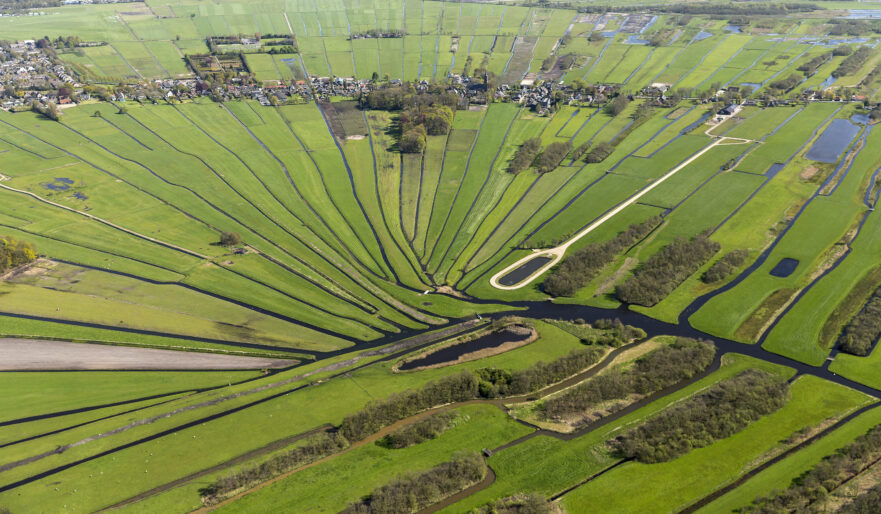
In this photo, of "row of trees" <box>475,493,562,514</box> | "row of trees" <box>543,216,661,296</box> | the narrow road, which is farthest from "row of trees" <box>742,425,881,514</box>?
the narrow road

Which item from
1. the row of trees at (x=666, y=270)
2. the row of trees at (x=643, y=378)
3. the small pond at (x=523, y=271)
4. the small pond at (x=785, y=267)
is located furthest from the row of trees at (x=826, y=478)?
the small pond at (x=523, y=271)

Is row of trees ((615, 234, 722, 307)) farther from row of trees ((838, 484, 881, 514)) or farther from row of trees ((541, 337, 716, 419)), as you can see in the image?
row of trees ((838, 484, 881, 514))

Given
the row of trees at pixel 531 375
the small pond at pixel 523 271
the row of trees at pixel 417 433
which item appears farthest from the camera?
the small pond at pixel 523 271

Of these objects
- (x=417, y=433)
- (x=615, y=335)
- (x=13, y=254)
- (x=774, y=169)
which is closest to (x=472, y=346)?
(x=615, y=335)

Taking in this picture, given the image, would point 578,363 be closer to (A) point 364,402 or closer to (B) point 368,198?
(A) point 364,402

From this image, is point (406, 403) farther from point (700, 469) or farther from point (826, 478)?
point (826, 478)

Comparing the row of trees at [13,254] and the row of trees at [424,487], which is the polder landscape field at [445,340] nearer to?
the row of trees at [424,487]
